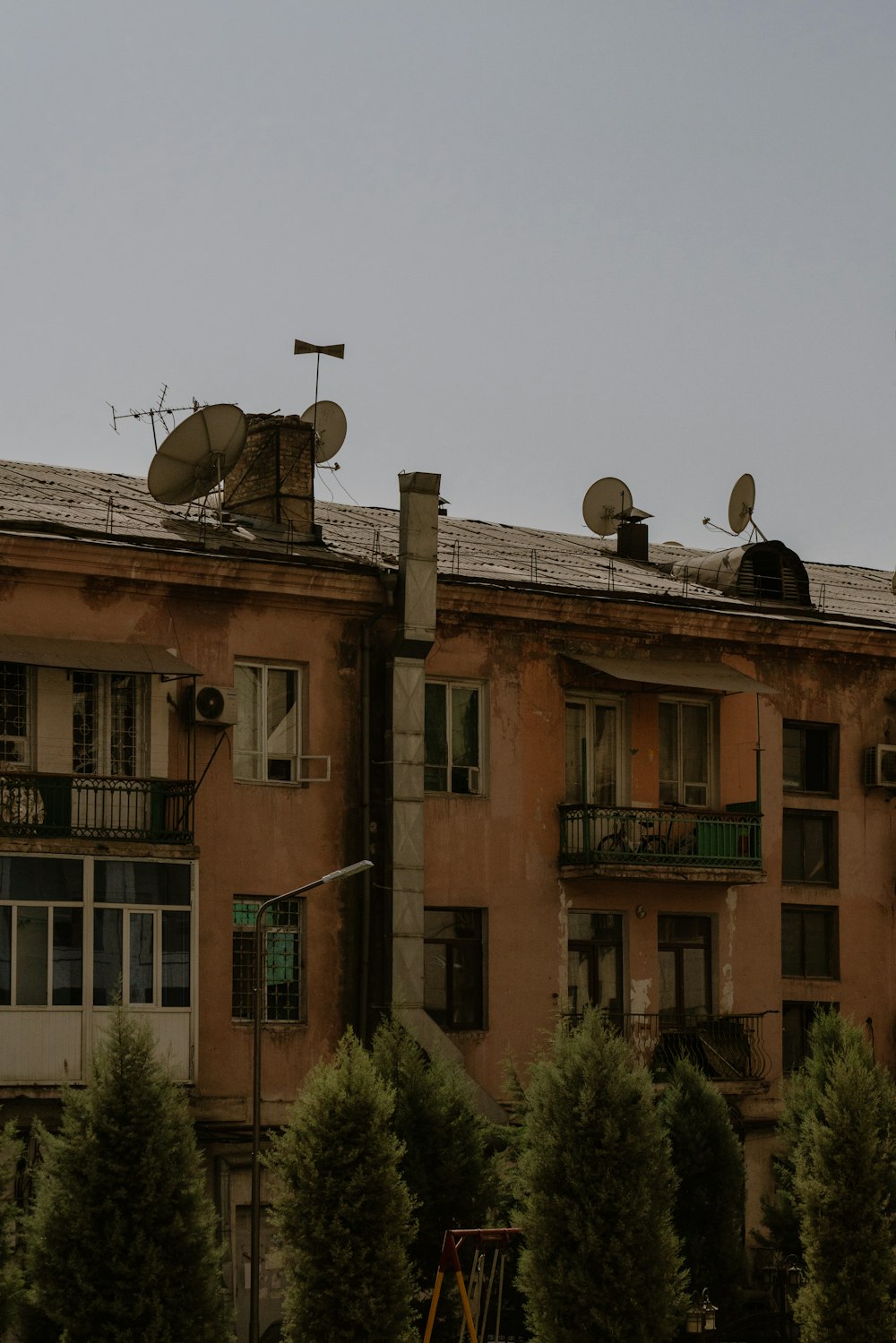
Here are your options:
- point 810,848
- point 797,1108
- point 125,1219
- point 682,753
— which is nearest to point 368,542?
point 682,753

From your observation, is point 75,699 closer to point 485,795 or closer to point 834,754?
point 485,795

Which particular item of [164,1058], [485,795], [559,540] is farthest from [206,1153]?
[559,540]

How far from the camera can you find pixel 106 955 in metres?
33.6

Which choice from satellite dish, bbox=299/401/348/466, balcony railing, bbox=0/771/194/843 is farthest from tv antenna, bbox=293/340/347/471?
balcony railing, bbox=0/771/194/843

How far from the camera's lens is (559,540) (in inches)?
1821

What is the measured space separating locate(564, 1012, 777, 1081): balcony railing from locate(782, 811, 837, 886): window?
2760mm

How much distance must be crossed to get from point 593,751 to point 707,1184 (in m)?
7.15

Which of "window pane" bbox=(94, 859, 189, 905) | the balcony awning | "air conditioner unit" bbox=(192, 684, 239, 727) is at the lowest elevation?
"window pane" bbox=(94, 859, 189, 905)

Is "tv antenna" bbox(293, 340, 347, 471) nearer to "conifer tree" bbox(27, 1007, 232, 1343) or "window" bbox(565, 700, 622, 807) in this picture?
"window" bbox(565, 700, 622, 807)

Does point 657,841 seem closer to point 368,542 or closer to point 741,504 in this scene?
point 368,542

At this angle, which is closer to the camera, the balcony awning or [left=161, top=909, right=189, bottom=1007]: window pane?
the balcony awning

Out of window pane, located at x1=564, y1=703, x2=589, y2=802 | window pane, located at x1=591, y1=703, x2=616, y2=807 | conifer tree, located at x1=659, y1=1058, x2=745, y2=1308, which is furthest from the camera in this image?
window pane, located at x1=591, y1=703, x2=616, y2=807

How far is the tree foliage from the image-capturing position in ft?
106

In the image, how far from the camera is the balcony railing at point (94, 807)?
3356 cm
